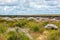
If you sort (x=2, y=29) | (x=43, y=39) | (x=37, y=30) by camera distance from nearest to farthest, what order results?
(x=43, y=39), (x=2, y=29), (x=37, y=30)

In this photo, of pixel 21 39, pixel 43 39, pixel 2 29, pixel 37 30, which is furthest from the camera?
pixel 37 30

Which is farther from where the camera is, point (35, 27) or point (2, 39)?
point (35, 27)

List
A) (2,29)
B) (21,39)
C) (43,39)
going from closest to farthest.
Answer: (21,39), (43,39), (2,29)

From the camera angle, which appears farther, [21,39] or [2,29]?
[2,29]

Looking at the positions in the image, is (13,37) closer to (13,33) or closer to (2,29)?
(13,33)

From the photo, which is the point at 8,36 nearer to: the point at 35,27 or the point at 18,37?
the point at 18,37

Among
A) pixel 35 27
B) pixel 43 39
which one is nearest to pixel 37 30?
pixel 35 27

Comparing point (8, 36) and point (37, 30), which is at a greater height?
point (8, 36)

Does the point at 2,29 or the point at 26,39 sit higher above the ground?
the point at 26,39

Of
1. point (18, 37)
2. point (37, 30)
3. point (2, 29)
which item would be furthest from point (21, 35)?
point (37, 30)
